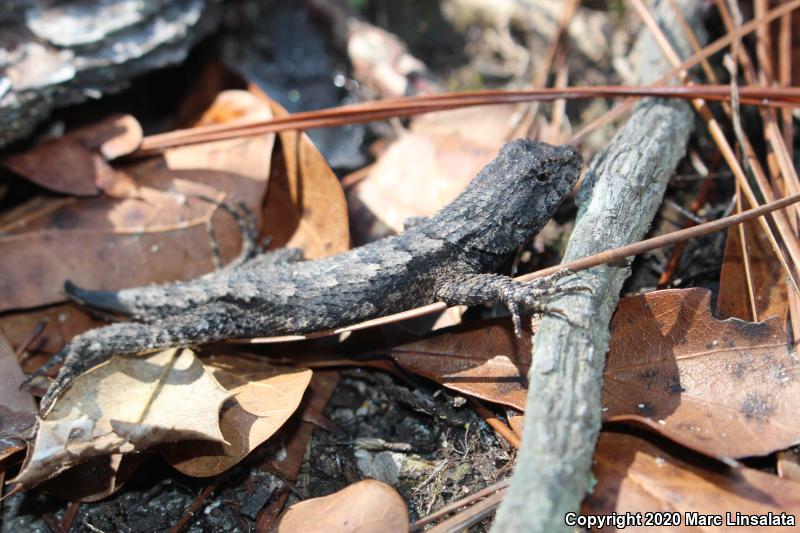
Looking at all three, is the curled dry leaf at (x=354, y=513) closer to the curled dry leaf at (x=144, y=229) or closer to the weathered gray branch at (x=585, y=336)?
the weathered gray branch at (x=585, y=336)

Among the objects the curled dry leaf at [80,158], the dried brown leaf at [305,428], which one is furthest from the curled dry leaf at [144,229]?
the dried brown leaf at [305,428]

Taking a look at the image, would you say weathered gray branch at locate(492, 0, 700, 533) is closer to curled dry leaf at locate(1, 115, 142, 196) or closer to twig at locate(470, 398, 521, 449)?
twig at locate(470, 398, 521, 449)

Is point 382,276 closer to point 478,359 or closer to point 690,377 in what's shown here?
point 478,359

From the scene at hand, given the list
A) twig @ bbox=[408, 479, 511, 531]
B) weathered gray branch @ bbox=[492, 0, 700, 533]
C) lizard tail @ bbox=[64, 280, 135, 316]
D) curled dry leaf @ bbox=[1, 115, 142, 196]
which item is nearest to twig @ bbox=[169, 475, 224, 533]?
twig @ bbox=[408, 479, 511, 531]

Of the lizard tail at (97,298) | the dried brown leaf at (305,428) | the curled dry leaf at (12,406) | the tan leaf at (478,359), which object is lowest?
the dried brown leaf at (305,428)

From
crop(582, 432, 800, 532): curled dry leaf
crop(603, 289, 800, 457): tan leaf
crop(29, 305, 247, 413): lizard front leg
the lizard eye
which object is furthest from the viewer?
the lizard eye

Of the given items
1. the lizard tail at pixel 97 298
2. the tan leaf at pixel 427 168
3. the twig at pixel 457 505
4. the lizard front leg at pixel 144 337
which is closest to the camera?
the twig at pixel 457 505

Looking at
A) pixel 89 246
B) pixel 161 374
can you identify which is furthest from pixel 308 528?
pixel 89 246

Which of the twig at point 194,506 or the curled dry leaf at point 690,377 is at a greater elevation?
the curled dry leaf at point 690,377
